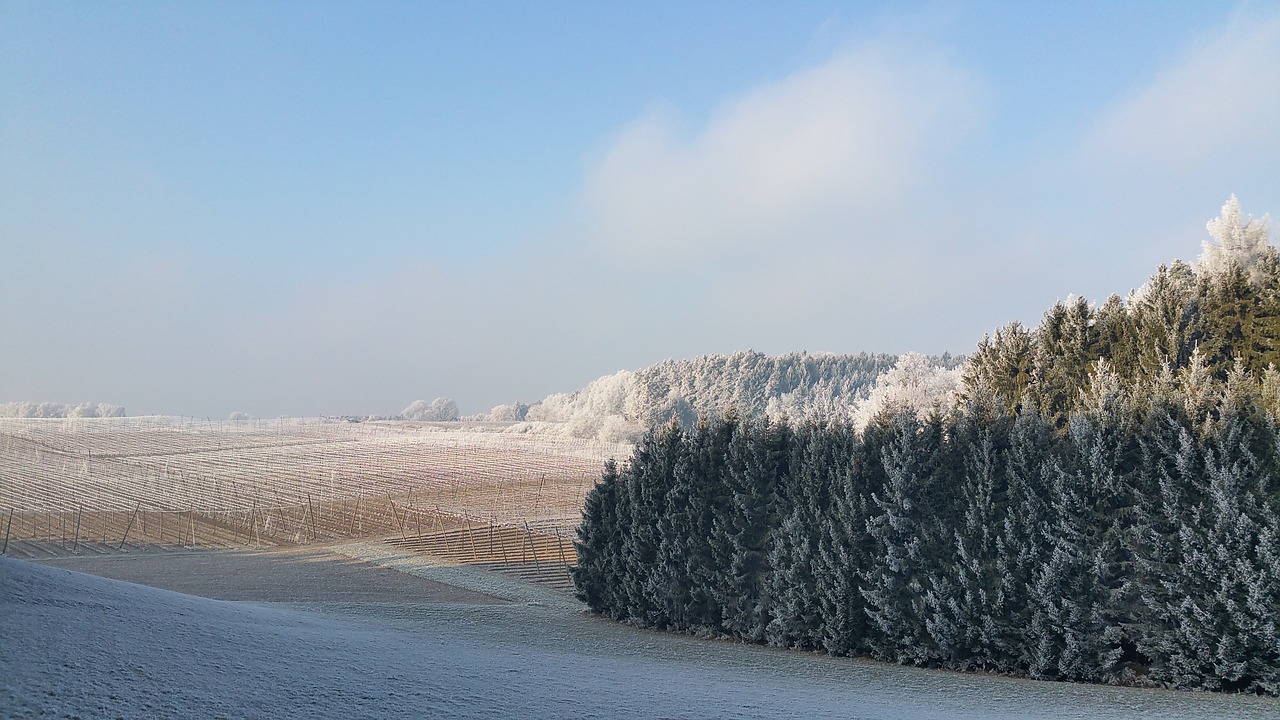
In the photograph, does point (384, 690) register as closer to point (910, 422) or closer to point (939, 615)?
point (939, 615)

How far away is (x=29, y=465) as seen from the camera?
50.2m

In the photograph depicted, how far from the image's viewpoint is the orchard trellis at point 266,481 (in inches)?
1469

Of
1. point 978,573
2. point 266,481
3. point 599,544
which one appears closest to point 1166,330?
point 978,573

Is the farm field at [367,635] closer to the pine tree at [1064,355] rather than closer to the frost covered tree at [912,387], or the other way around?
the pine tree at [1064,355]

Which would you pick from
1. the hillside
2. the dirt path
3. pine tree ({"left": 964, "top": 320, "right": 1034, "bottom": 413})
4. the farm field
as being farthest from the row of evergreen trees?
the hillside

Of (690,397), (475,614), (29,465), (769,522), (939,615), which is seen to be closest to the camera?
(939,615)

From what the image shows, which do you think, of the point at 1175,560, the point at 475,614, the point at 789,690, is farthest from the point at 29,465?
the point at 1175,560

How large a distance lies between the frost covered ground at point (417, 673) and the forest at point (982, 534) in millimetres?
695

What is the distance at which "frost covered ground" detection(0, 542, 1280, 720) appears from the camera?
7.79 m

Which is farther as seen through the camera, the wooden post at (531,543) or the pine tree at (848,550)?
the wooden post at (531,543)

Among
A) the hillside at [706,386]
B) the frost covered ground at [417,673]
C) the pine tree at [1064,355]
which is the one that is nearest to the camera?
the frost covered ground at [417,673]

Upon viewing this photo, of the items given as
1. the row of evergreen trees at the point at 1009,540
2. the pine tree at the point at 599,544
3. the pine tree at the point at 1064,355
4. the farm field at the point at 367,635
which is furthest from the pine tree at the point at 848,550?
the pine tree at the point at 1064,355

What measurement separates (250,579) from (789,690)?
1824 centimetres

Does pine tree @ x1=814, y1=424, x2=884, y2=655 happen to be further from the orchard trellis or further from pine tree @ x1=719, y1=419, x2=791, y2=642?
the orchard trellis
